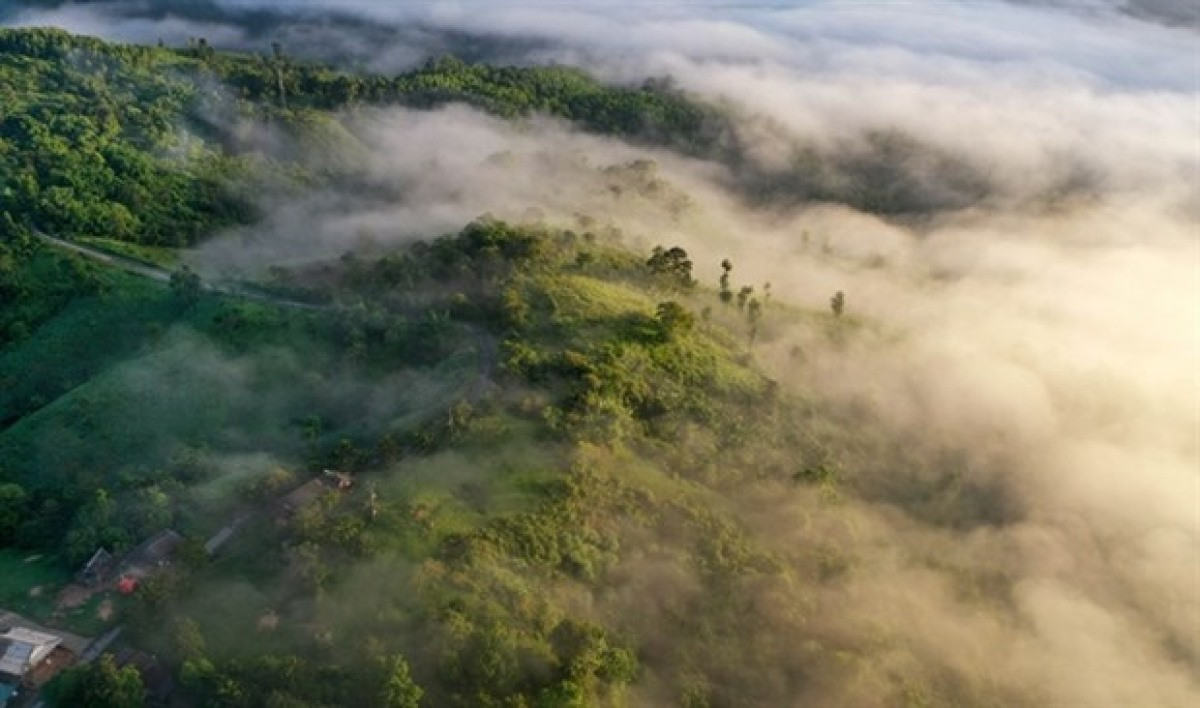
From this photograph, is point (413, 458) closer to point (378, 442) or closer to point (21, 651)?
point (378, 442)

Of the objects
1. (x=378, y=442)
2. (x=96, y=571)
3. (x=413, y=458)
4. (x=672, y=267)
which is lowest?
(x=96, y=571)

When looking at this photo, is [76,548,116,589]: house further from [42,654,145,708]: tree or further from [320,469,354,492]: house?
[320,469,354,492]: house

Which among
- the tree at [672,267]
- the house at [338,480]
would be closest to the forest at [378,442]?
the tree at [672,267]

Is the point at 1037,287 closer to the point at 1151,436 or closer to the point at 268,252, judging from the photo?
the point at 1151,436

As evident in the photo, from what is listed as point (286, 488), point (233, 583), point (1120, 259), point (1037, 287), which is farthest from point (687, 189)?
point (233, 583)

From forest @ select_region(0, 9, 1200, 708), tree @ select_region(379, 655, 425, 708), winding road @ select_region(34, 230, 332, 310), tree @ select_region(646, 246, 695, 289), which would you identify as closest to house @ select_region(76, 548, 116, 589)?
forest @ select_region(0, 9, 1200, 708)

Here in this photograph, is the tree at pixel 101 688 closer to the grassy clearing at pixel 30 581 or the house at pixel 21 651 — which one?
the house at pixel 21 651

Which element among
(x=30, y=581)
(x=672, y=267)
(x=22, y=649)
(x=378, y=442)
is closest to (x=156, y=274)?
(x=378, y=442)
